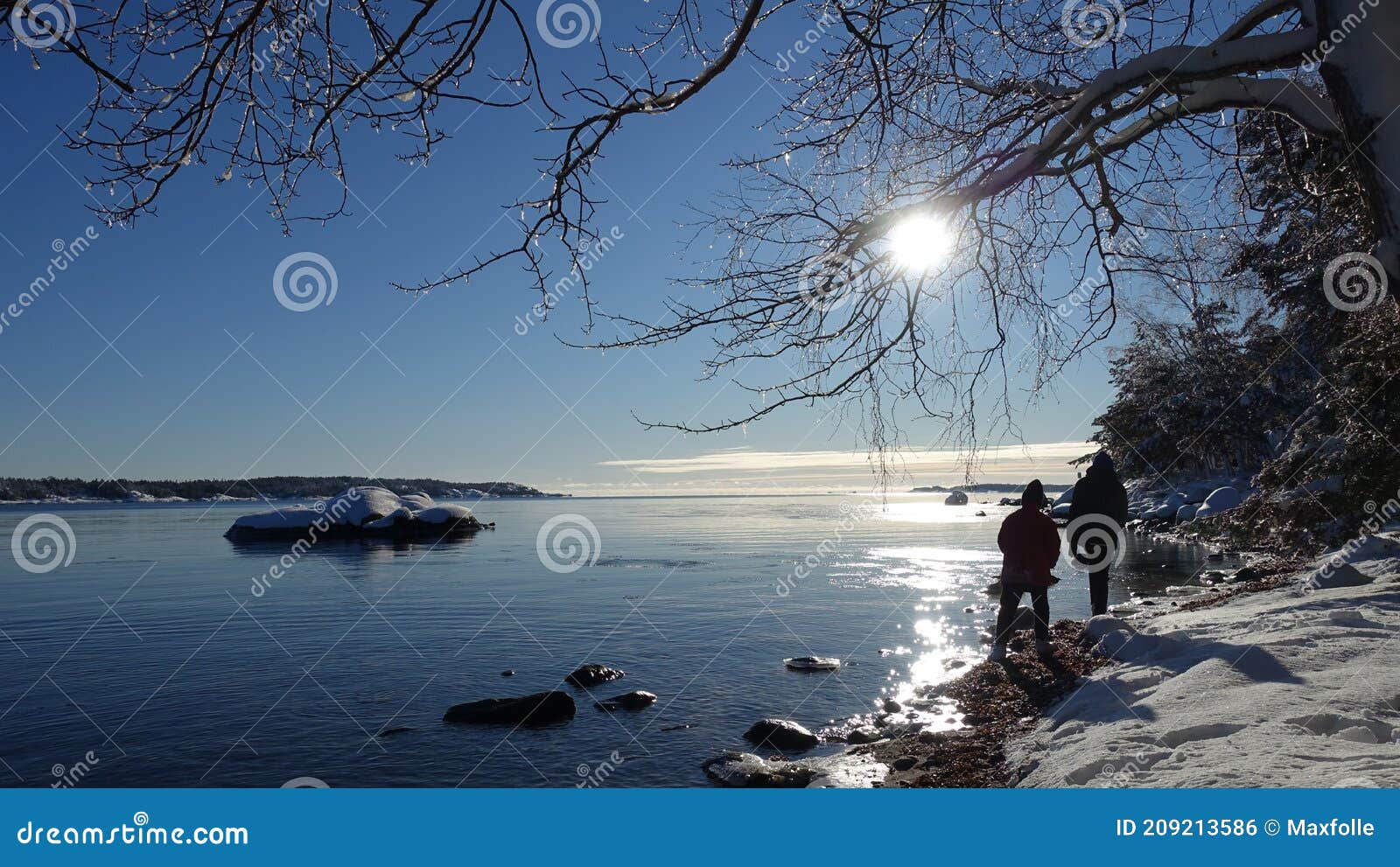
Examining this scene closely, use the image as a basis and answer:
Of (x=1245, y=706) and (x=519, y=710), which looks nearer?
(x=1245, y=706)

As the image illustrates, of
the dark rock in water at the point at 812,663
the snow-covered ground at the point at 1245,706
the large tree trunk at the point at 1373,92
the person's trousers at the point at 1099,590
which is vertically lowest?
the dark rock in water at the point at 812,663

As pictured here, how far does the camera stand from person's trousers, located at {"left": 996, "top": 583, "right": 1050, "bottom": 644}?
11.1m

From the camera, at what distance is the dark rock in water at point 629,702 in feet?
33.3

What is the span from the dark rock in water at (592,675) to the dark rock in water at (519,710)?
128 cm

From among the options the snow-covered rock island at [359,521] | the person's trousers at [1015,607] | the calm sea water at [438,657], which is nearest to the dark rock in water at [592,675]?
the calm sea water at [438,657]

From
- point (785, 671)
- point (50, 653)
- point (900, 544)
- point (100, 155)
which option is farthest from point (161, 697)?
point (900, 544)

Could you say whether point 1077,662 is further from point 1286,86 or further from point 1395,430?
point 1286,86

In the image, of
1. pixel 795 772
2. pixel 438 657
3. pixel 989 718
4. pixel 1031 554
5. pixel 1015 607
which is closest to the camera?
pixel 795 772

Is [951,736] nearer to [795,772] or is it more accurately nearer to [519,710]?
[795,772]

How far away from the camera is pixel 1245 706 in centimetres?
554

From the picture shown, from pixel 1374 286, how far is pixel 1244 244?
1.24 metres

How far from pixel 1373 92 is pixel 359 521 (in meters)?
54.6

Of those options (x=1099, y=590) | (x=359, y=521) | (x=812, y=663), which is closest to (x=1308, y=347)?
(x=1099, y=590)

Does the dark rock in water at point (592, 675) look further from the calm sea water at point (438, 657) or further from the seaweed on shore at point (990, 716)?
the seaweed on shore at point (990, 716)
